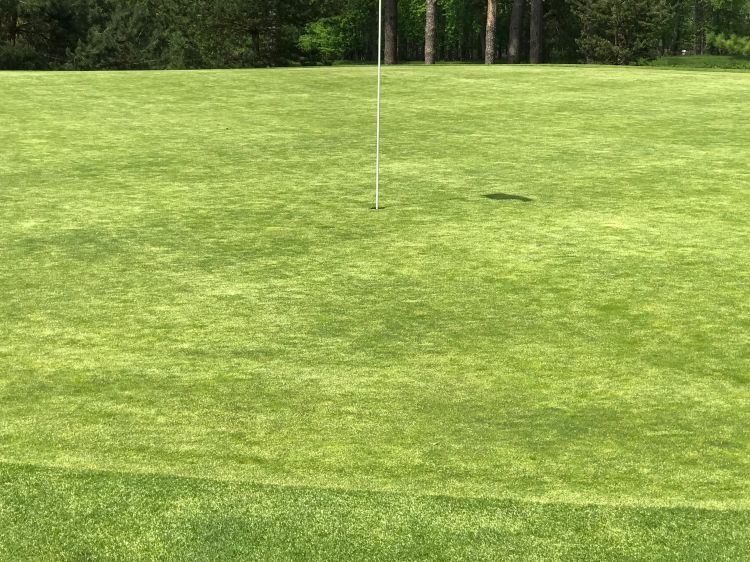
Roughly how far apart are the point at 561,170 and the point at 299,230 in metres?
5.40

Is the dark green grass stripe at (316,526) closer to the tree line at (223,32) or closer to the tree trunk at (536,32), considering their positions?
the tree line at (223,32)

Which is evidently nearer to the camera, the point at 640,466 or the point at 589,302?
the point at 640,466

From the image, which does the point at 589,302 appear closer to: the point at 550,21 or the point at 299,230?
the point at 299,230

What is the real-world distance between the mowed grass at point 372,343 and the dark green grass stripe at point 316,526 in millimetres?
17

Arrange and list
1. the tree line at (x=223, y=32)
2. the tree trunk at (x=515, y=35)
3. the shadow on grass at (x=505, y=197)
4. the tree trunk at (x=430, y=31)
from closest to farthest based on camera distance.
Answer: the shadow on grass at (x=505, y=197), the tree trunk at (x=430, y=31), the tree line at (x=223, y=32), the tree trunk at (x=515, y=35)

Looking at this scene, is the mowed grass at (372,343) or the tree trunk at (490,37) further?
the tree trunk at (490,37)

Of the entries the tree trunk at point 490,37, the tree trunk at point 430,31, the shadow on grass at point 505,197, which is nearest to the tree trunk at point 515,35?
the tree trunk at point 490,37

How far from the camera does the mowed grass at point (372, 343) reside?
5.91 meters

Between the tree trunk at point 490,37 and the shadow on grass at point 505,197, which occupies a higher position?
the tree trunk at point 490,37

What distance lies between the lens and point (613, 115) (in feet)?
73.0

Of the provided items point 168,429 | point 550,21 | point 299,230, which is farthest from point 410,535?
point 550,21

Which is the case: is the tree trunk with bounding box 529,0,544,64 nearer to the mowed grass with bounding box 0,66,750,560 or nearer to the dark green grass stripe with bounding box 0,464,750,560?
the mowed grass with bounding box 0,66,750,560

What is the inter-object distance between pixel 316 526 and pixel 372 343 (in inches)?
147

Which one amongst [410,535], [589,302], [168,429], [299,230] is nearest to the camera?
[410,535]
